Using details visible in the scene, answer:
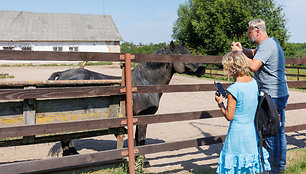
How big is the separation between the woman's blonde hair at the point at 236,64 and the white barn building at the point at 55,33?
38601mm

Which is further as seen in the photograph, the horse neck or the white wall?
the white wall

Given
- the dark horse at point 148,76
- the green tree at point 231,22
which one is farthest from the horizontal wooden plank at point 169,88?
the green tree at point 231,22

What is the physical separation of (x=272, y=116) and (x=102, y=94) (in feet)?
6.84

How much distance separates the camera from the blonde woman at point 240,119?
2537mm

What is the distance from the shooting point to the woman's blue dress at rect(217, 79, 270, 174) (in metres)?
2.57

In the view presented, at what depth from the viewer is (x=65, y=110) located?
3316 mm

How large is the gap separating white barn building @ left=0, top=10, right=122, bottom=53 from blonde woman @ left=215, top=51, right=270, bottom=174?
38.7m

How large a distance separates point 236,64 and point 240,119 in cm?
57

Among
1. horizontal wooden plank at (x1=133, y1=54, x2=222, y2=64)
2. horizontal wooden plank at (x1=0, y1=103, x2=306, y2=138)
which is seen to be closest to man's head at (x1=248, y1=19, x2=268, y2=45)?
horizontal wooden plank at (x1=133, y1=54, x2=222, y2=64)

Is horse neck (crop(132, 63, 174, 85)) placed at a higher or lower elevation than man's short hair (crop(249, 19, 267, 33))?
lower

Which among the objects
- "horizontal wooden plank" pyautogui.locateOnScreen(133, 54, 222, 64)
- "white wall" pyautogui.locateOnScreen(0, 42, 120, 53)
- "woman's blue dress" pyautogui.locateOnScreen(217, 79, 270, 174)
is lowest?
"woman's blue dress" pyautogui.locateOnScreen(217, 79, 270, 174)

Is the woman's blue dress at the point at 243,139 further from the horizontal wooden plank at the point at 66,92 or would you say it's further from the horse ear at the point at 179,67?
the horse ear at the point at 179,67

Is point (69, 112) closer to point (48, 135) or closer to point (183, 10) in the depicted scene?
point (48, 135)

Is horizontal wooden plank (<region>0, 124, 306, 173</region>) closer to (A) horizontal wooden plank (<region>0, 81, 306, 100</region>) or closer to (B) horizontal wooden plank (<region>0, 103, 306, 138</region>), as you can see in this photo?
(B) horizontal wooden plank (<region>0, 103, 306, 138</region>)
